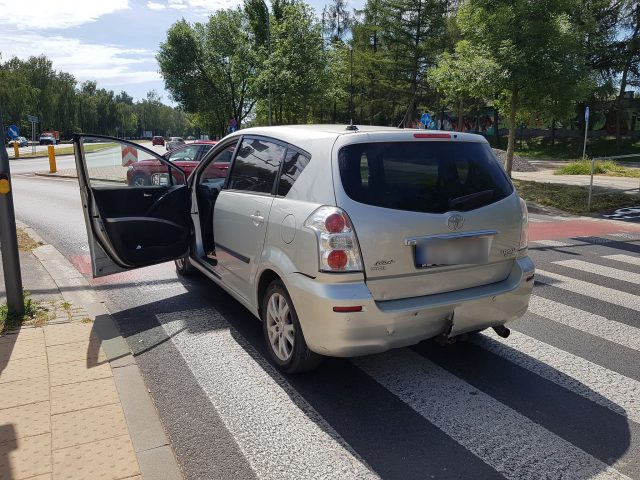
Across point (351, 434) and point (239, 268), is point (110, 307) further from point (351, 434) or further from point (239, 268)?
point (351, 434)

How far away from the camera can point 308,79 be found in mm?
31906

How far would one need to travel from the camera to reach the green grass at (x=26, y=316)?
4.68 metres

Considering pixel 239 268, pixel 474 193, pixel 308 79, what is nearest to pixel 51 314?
pixel 239 268

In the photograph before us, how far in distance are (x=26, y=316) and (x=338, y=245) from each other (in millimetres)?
3376

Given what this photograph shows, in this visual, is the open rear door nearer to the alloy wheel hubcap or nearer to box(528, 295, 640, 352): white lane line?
the alloy wheel hubcap

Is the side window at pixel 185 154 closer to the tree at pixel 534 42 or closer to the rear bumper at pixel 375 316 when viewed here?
the tree at pixel 534 42

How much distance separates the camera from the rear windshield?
3.39 metres

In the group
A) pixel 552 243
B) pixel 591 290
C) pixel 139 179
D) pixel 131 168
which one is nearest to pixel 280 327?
pixel 139 179

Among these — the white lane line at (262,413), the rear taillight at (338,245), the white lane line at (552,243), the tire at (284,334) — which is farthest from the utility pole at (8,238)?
the white lane line at (552,243)

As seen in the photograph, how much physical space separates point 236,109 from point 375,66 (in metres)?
18.5

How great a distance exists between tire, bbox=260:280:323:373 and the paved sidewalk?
0.95 meters

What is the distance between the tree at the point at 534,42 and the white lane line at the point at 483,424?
12.8 m

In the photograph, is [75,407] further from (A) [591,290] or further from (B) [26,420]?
(A) [591,290]

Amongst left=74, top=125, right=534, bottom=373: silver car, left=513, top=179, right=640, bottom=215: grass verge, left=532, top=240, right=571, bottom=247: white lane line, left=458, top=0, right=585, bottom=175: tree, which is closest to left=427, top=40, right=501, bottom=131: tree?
left=458, top=0, right=585, bottom=175: tree
